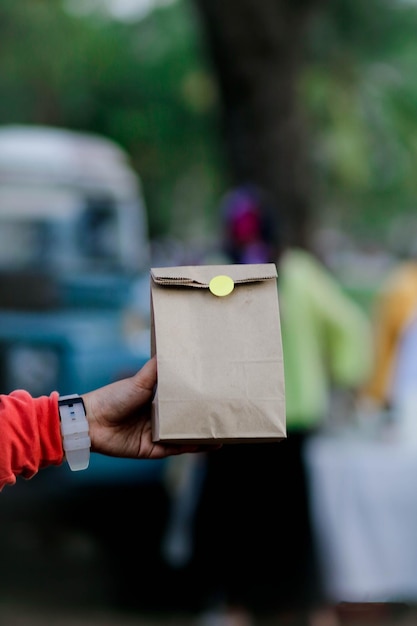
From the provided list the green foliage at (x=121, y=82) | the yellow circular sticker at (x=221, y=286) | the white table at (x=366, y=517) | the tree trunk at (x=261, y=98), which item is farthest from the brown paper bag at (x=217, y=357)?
the green foliage at (x=121, y=82)

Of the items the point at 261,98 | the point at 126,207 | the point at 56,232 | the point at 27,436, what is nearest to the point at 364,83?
the point at 261,98

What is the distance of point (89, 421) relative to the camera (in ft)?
7.03

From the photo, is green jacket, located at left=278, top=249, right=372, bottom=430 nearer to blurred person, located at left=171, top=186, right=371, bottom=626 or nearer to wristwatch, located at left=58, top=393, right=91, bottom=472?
blurred person, located at left=171, top=186, right=371, bottom=626

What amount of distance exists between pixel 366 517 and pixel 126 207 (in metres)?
4.58

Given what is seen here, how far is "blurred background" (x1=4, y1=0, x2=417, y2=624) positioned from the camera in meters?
6.45

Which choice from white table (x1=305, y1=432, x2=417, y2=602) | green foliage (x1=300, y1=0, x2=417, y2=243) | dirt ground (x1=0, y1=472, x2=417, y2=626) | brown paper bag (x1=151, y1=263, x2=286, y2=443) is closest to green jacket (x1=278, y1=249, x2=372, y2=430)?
white table (x1=305, y1=432, x2=417, y2=602)

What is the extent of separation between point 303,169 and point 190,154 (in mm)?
11834

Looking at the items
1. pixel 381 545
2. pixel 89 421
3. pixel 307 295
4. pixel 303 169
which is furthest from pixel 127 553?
pixel 89 421

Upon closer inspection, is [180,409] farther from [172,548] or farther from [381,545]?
[172,548]

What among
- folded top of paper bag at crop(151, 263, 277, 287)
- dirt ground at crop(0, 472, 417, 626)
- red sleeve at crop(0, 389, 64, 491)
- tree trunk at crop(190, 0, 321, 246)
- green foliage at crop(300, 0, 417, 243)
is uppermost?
green foliage at crop(300, 0, 417, 243)

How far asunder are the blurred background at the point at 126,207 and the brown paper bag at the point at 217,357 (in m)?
3.67

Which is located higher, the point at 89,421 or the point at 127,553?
the point at 89,421

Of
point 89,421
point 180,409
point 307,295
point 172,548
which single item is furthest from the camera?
point 172,548

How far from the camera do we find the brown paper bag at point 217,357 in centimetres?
201
